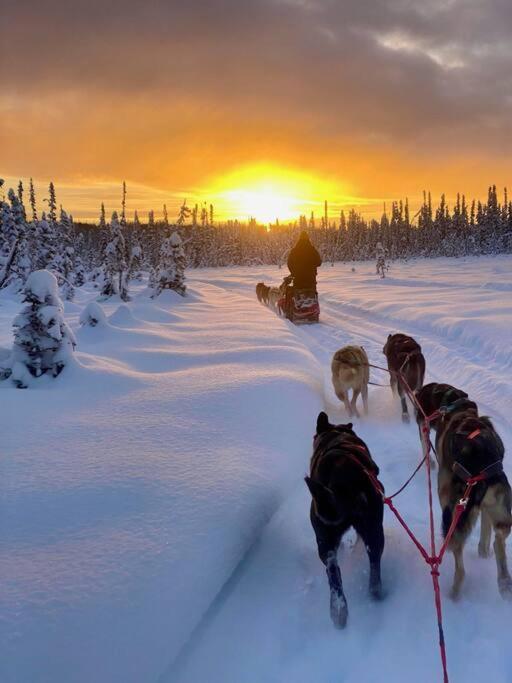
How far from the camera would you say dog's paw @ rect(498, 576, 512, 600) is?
2594mm

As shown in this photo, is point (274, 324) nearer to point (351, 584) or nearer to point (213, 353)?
point (213, 353)

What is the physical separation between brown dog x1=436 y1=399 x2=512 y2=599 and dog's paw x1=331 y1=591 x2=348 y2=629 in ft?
2.36

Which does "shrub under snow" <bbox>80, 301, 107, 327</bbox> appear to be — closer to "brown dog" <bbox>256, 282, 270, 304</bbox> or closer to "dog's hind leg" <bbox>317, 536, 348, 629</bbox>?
"dog's hind leg" <bbox>317, 536, 348, 629</bbox>

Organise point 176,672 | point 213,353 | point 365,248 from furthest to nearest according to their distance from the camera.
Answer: point 365,248 → point 213,353 → point 176,672

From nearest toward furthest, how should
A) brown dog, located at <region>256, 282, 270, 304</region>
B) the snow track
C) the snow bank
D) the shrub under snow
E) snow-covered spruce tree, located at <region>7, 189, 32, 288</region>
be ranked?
the snow bank, the snow track, the shrub under snow, brown dog, located at <region>256, 282, 270, 304</region>, snow-covered spruce tree, located at <region>7, 189, 32, 288</region>

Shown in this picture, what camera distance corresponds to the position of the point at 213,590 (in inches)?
102

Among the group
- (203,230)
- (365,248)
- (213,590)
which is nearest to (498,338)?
(213,590)

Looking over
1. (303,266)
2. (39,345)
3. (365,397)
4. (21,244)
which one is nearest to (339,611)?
(365,397)

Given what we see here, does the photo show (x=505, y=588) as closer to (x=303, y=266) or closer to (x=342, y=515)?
(x=342, y=515)

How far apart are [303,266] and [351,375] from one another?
8213 mm

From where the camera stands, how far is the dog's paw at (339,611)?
246 centimetres

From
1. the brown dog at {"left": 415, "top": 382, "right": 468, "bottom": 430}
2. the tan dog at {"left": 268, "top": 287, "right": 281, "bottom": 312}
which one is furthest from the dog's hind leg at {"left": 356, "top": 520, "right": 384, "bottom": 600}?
the tan dog at {"left": 268, "top": 287, "right": 281, "bottom": 312}

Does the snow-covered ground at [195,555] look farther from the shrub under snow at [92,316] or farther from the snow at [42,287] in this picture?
the shrub under snow at [92,316]

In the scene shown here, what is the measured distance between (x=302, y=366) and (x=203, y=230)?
87.0 m
